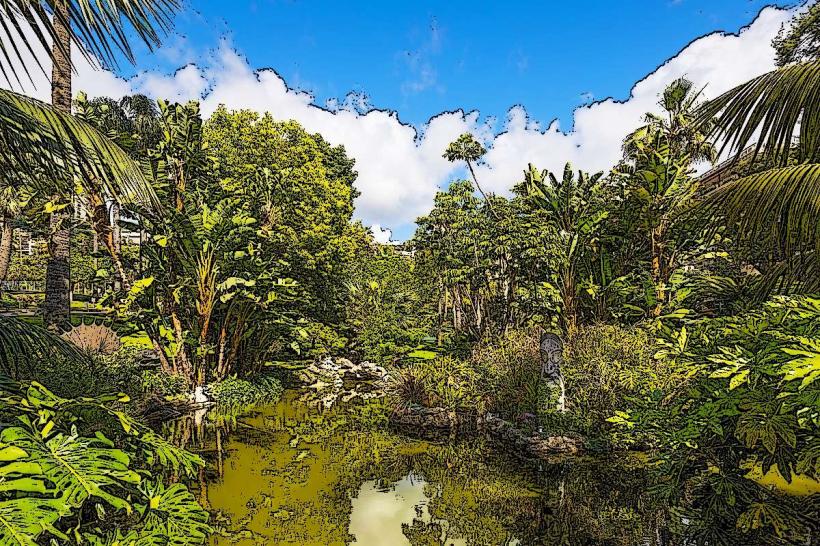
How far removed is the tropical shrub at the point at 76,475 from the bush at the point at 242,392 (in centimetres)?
750

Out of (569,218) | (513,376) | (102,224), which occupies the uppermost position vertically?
(569,218)

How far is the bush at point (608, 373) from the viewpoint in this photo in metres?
6.50

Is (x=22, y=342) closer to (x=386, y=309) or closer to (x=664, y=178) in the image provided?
(x=664, y=178)

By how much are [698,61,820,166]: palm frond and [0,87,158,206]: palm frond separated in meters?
2.99

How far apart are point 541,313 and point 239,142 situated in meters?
10.9

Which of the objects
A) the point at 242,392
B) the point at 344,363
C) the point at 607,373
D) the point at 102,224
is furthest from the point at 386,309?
the point at 607,373

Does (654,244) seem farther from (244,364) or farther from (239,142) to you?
(239,142)

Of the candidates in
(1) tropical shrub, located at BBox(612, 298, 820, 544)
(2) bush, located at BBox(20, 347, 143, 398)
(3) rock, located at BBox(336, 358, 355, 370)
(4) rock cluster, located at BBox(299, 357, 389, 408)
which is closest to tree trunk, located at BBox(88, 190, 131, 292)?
(2) bush, located at BBox(20, 347, 143, 398)

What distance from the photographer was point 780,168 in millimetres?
2680

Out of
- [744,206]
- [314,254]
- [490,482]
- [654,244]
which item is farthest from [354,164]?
[744,206]

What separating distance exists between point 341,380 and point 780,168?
1113cm

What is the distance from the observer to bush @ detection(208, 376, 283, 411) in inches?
374

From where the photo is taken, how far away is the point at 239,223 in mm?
9648

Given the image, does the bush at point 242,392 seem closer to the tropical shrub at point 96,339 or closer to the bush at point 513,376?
the tropical shrub at point 96,339
